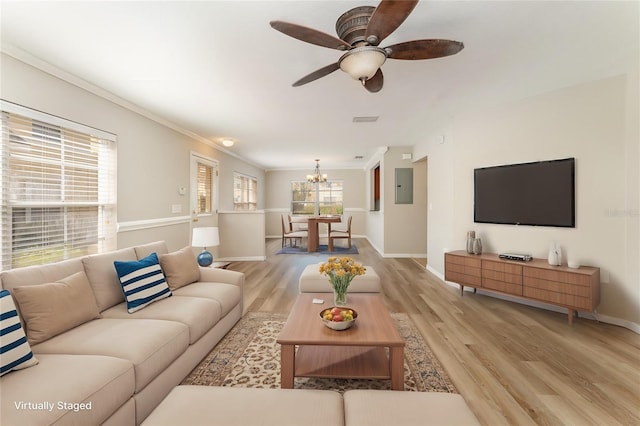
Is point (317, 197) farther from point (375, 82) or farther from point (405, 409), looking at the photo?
point (405, 409)

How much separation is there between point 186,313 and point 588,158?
13.6 feet

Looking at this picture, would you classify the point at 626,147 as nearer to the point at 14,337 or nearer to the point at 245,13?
the point at 245,13

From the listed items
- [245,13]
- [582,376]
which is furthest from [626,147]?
[245,13]

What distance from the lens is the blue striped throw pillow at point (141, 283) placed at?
2.13 m

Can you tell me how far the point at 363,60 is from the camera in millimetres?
1743

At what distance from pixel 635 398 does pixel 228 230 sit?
5932 mm

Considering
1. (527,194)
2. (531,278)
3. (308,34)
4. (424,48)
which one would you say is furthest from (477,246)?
(308,34)

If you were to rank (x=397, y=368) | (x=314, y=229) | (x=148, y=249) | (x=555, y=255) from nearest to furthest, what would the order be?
(x=397, y=368) → (x=148, y=249) → (x=555, y=255) → (x=314, y=229)

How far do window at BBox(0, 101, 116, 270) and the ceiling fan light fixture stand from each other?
2664 millimetres

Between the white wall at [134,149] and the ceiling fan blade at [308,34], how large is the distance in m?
2.33

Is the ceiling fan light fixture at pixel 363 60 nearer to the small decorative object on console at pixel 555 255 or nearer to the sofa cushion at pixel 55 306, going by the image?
the sofa cushion at pixel 55 306

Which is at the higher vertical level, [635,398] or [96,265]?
[96,265]

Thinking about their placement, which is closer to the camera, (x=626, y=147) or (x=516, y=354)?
(x=516, y=354)

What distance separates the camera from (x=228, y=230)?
608cm
